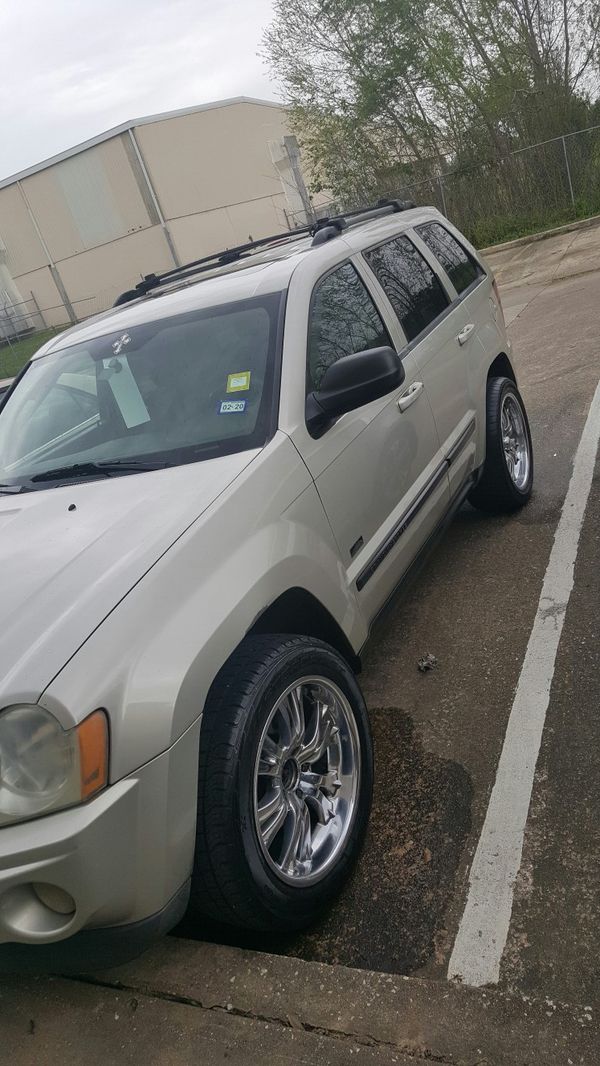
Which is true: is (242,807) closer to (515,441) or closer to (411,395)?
(411,395)

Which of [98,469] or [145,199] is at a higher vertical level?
[145,199]

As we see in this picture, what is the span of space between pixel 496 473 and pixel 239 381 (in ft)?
7.06

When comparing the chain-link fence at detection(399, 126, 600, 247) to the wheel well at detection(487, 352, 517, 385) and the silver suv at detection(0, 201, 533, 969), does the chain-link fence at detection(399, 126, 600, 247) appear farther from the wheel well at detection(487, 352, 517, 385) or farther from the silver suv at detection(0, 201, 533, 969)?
the silver suv at detection(0, 201, 533, 969)

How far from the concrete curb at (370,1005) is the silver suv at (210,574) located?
16 cm

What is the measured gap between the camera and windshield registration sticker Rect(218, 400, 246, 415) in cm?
297

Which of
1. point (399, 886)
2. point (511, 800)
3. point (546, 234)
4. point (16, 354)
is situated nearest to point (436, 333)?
→ point (511, 800)

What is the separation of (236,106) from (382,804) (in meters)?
40.7

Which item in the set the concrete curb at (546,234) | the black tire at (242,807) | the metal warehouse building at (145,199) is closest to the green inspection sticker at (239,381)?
the black tire at (242,807)

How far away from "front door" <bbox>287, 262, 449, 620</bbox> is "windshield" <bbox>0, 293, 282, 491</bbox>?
21cm

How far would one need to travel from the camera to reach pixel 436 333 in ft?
13.7

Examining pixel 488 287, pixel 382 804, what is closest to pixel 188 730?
pixel 382 804

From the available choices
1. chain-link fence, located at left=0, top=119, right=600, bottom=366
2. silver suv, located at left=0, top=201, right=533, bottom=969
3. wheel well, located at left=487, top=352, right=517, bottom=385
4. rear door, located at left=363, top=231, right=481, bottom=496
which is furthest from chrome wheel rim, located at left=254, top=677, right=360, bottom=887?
chain-link fence, located at left=0, top=119, right=600, bottom=366

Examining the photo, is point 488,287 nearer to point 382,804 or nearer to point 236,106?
point 382,804

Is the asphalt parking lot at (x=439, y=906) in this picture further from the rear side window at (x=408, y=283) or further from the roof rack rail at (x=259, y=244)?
the roof rack rail at (x=259, y=244)
